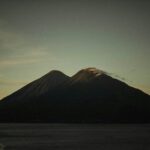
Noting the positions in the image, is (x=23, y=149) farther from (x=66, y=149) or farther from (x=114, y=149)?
(x=114, y=149)

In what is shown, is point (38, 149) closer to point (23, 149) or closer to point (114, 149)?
point (23, 149)

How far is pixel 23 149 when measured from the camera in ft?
362

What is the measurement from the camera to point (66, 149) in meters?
113

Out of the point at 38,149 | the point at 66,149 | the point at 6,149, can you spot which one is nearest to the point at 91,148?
the point at 66,149

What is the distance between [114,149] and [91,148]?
6248 millimetres

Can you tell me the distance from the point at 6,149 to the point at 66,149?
14481mm

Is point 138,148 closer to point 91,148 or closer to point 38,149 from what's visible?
point 91,148

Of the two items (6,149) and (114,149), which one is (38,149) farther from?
(114,149)

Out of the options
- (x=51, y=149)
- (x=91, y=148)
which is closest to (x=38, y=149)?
(x=51, y=149)

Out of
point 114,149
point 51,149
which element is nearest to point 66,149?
point 51,149

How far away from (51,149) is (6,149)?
1046 cm

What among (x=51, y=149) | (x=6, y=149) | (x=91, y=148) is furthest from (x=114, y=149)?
(x=6, y=149)

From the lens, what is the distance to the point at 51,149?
110 meters

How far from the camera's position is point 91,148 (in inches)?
4483
